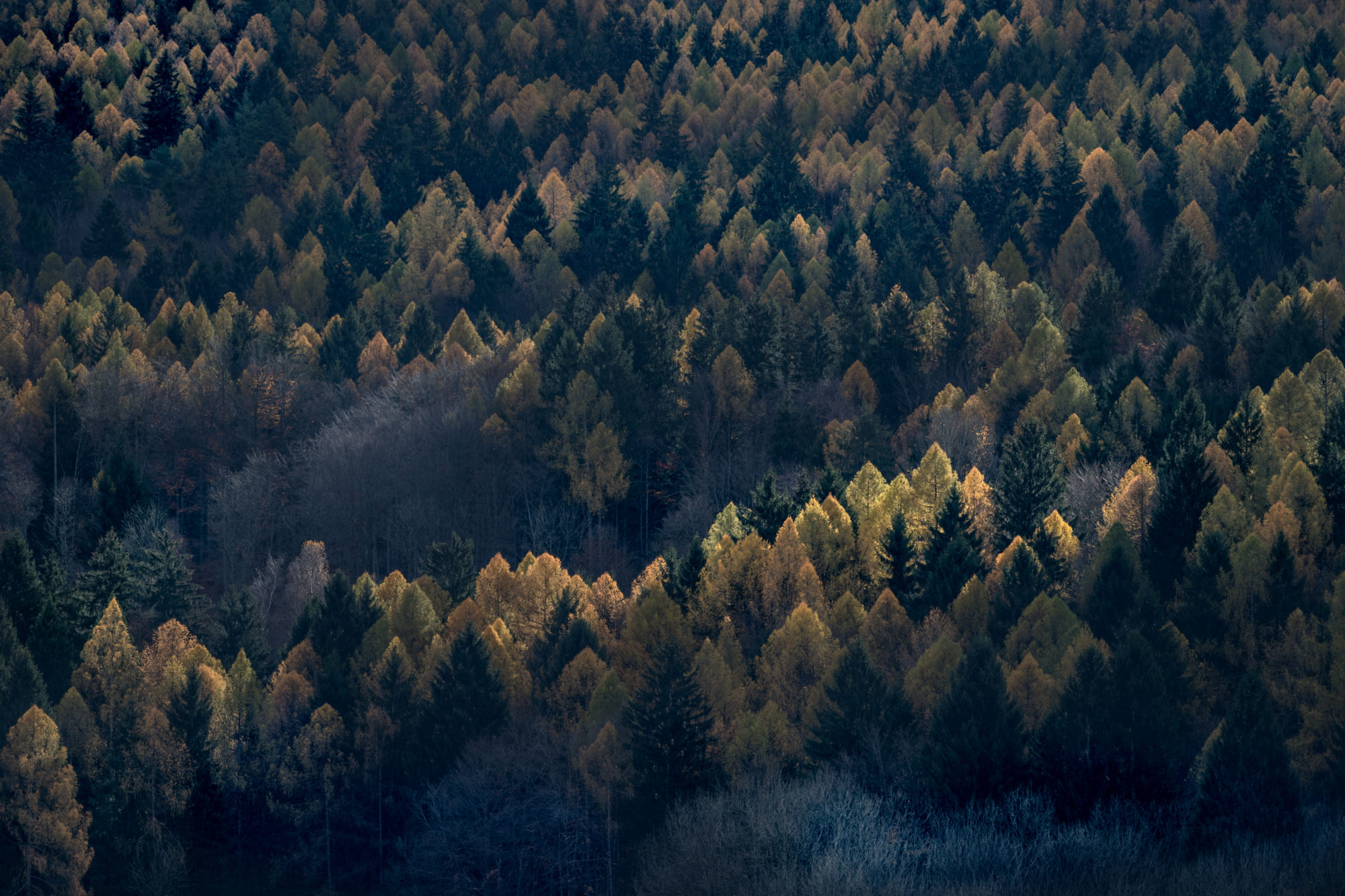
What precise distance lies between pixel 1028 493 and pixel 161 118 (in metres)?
133

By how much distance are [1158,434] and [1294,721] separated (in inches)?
1009

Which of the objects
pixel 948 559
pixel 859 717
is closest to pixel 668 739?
pixel 859 717

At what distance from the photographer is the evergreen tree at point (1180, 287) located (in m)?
114

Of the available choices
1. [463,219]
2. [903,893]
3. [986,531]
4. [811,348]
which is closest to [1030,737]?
[903,893]

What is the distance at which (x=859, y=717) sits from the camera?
63.5m

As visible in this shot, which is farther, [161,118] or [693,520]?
[161,118]

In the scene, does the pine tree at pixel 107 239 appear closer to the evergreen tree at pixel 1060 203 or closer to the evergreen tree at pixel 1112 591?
the evergreen tree at pixel 1060 203

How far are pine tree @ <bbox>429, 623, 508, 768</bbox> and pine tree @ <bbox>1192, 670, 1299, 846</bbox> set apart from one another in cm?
3345

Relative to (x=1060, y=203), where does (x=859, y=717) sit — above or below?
below

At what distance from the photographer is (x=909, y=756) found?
2438 inches

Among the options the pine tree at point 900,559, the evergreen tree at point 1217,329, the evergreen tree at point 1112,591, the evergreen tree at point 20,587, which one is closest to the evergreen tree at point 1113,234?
the evergreen tree at point 1217,329

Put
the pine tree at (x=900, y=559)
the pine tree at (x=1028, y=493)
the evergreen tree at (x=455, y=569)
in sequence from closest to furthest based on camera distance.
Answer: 1. the pine tree at (x=900, y=559)
2. the pine tree at (x=1028, y=493)
3. the evergreen tree at (x=455, y=569)

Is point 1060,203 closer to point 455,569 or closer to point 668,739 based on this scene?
point 455,569

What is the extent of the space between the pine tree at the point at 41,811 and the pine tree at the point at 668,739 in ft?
89.7
